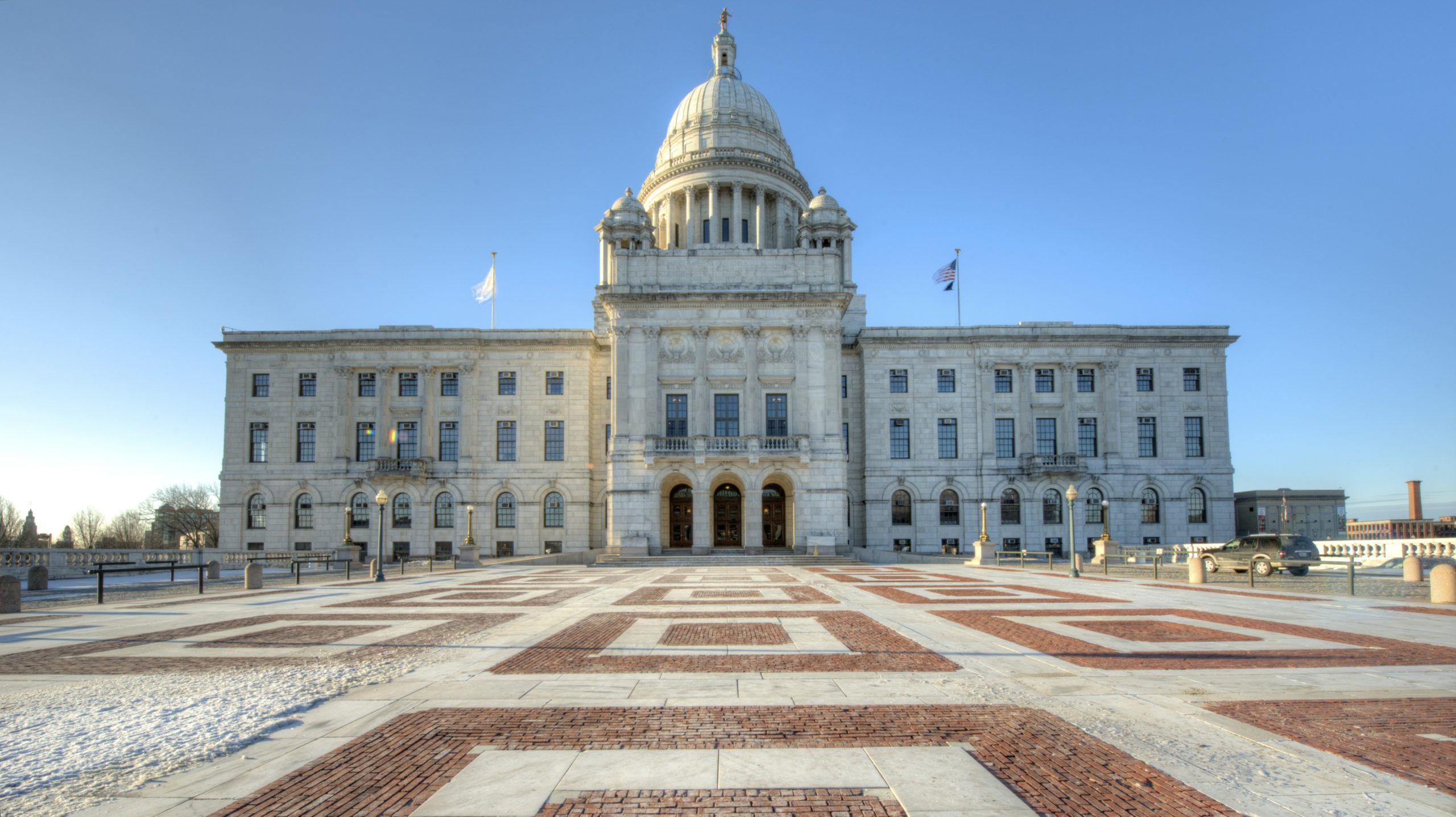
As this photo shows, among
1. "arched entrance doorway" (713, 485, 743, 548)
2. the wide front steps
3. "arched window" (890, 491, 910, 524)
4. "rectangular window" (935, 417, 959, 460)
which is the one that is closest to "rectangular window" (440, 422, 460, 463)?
the wide front steps

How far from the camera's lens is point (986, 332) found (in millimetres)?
57188

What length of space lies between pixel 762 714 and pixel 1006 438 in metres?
53.7

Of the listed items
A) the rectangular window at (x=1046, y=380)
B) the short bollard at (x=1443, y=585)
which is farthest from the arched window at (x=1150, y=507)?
the short bollard at (x=1443, y=585)

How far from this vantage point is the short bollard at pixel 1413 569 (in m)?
24.7

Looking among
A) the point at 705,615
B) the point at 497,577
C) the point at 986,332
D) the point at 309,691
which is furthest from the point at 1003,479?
the point at 309,691

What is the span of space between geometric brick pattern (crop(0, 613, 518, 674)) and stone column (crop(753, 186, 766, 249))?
166 feet

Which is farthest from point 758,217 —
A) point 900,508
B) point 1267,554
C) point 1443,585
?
point 1443,585

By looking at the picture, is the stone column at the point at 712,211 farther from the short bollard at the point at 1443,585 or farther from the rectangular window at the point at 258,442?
the short bollard at the point at 1443,585

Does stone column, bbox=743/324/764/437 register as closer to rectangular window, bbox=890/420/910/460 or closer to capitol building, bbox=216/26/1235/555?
capitol building, bbox=216/26/1235/555

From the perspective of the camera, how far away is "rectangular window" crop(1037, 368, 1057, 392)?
5759cm

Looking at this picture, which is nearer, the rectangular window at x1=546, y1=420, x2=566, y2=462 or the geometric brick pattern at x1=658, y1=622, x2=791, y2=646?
the geometric brick pattern at x1=658, y1=622, x2=791, y2=646

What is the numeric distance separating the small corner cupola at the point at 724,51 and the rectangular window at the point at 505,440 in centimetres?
4166

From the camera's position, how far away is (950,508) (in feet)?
186

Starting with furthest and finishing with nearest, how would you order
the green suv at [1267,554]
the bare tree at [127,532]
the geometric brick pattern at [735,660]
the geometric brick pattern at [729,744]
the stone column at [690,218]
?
1. the bare tree at [127,532]
2. the stone column at [690,218]
3. the green suv at [1267,554]
4. the geometric brick pattern at [735,660]
5. the geometric brick pattern at [729,744]
